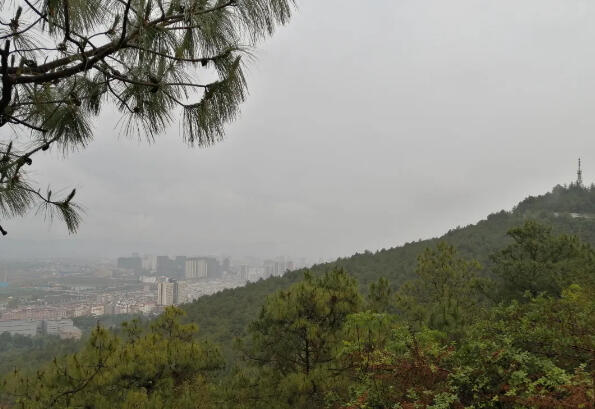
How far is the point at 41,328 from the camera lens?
33531mm

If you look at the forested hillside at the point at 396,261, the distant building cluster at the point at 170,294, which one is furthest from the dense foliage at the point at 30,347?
the distant building cluster at the point at 170,294

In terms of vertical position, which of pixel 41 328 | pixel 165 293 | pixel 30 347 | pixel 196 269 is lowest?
pixel 30 347

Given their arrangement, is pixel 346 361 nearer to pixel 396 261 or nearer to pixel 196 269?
pixel 396 261

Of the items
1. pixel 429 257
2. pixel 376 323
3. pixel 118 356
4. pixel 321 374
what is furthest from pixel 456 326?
pixel 429 257

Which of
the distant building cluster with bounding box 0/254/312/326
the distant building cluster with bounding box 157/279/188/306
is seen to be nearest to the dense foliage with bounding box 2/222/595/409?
the distant building cluster with bounding box 0/254/312/326

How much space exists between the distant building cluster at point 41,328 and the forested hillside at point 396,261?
1001 centimetres

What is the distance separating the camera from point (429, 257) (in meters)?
Answer: 12.4

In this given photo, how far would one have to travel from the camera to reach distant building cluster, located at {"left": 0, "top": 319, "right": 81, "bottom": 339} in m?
31.6

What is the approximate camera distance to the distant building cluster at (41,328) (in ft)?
104

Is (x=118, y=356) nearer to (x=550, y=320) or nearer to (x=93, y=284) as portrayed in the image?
(x=550, y=320)

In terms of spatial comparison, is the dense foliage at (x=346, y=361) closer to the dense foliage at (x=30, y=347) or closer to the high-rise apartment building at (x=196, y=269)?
the dense foliage at (x=30, y=347)

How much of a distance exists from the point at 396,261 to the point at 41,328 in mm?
32878

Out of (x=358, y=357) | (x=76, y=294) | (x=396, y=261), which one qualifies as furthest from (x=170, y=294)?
(x=358, y=357)

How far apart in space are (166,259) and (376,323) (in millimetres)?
75183
